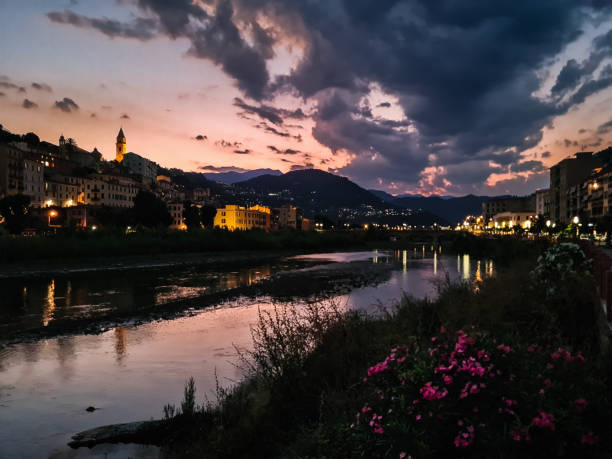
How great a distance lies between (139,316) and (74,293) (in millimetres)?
11677

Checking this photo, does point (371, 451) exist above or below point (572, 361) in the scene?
below

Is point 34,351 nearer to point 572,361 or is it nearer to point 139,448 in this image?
point 139,448

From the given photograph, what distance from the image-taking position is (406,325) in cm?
1090

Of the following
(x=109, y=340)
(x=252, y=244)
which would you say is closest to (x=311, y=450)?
(x=109, y=340)

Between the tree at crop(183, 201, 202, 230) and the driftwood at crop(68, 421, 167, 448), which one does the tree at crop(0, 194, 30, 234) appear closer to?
the tree at crop(183, 201, 202, 230)

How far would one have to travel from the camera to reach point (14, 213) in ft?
275

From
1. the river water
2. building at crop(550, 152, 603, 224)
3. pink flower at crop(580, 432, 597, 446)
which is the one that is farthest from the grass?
building at crop(550, 152, 603, 224)

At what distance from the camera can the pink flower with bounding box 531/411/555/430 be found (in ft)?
13.1

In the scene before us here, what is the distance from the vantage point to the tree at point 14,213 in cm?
7856

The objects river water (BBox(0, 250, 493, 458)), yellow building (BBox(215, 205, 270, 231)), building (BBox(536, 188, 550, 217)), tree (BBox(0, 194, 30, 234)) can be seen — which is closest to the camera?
river water (BBox(0, 250, 493, 458))

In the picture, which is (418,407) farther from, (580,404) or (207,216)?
(207,216)

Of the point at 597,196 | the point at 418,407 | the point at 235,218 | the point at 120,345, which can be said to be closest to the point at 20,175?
the point at 235,218

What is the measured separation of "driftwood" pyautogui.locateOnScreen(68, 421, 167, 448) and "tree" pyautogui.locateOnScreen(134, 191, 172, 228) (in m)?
103

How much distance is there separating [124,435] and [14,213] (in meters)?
92.6
